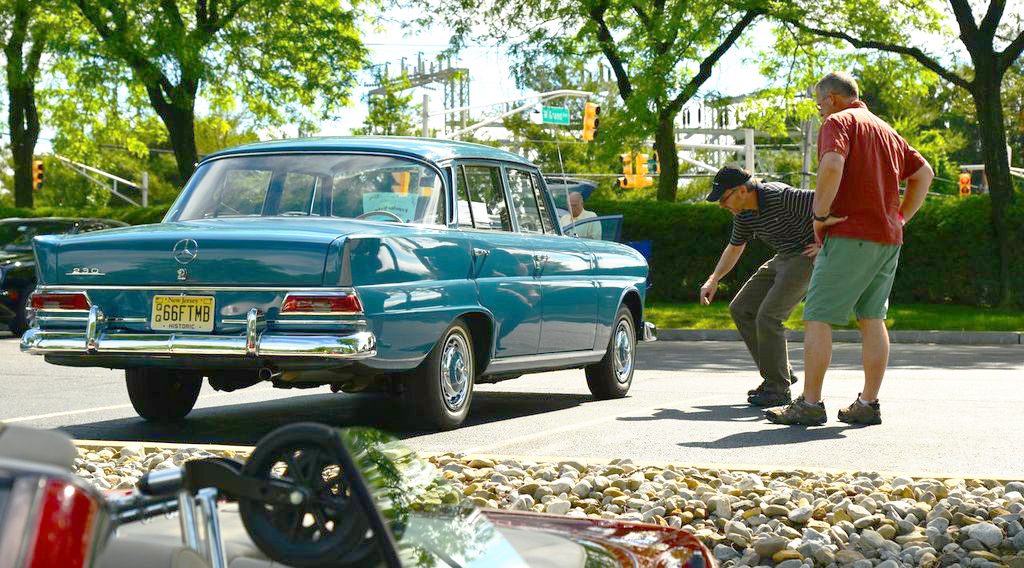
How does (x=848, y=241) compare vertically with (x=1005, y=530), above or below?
above

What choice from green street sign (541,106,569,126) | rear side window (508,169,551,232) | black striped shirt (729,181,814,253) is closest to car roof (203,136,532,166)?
rear side window (508,169,551,232)

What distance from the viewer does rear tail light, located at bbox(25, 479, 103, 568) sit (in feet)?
4.03

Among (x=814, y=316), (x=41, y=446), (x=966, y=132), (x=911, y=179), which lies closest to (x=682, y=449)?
(x=814, y=316)

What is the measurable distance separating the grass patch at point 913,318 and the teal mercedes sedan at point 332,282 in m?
10.6

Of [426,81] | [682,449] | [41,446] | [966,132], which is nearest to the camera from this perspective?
[41,446]

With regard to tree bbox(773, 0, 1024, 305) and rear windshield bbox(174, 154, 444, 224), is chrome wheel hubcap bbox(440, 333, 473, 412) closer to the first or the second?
rear windshield bbox(174, 154, 444, 224)

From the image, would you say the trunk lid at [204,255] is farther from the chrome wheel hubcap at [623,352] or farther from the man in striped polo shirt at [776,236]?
the chrome wheel hubcap at [623,352]

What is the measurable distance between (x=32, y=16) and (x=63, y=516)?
1201 inches

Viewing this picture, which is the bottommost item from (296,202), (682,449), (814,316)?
→ (682,449)

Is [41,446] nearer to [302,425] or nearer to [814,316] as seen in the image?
[302,425]

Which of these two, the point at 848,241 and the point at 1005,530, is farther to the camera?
the point at 848,241

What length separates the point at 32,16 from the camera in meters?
29.7

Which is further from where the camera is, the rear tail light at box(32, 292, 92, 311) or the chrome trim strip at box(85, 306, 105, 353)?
the rear tail light at box(32, 292, 92, 311)

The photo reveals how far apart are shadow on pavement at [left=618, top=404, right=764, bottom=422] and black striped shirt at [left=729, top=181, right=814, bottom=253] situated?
1.09 m
